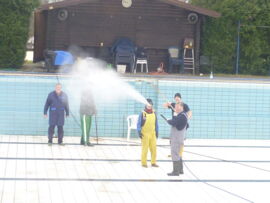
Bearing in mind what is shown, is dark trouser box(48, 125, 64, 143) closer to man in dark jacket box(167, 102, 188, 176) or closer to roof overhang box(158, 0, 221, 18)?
man in dark jacket box(167, 102, 188, 176)

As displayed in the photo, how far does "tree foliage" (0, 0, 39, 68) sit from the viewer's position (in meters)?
24.0

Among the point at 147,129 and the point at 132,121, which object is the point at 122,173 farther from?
the point at 132,121

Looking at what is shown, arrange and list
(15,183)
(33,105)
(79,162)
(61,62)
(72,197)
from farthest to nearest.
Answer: (61,62)
(33,105)
(79,162)
(15,183)
(72,197)

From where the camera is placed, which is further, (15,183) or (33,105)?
(33,105)

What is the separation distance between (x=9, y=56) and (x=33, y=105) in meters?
6.74

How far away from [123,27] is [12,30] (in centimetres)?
479

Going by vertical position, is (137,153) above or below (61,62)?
below

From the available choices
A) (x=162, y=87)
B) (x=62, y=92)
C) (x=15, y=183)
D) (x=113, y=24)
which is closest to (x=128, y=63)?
(x=113, y=24)

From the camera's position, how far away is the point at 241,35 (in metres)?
26.3

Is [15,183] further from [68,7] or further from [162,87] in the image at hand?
[68,7]

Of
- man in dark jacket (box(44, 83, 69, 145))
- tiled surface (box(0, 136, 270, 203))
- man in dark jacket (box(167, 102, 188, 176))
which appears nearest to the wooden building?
tiled surface (box(0, 136, 270, 203))

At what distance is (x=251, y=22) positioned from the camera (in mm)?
26297

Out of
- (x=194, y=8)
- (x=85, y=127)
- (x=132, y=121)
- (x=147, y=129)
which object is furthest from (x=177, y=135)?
(x=194, y=8)

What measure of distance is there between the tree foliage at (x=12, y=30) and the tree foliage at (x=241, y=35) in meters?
7.59
